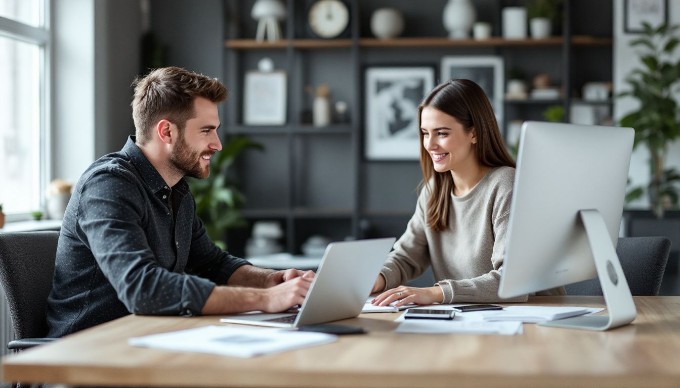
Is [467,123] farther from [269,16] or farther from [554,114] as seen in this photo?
[269,16]

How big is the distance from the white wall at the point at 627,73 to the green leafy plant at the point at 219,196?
223 cm

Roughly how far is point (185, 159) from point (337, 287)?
668mm

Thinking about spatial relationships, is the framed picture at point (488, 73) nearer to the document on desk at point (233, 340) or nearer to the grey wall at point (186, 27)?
the grey wall at point (186, 27)

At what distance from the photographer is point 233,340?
66.4 inches

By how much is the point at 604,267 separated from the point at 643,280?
0.73 metres

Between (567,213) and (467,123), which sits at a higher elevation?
(467,123)

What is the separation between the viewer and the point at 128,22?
5613 mm

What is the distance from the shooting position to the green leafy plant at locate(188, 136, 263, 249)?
549 centimetres

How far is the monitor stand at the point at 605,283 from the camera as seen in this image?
1.95m

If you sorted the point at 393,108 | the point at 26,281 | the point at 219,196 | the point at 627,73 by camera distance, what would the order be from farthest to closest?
the point at 393,108
the point at 627,73
the point at 219,196
the point at 26,281

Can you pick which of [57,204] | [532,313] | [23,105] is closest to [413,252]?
[532,313]

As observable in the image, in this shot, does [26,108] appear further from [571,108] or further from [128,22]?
[571,108]

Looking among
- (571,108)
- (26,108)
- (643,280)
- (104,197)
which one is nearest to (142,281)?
(104,197)

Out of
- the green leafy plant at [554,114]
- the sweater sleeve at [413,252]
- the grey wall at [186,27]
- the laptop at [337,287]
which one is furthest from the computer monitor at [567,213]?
the grey wall at [186,27]
